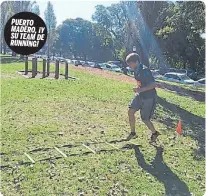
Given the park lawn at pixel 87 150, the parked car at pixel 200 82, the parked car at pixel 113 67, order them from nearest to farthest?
the park lawn at pixel 87 150 < the parked car at pixel 113 67 < the parked car at pixel 200 82

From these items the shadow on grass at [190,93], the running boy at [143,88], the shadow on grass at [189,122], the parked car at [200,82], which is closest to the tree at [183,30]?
the parked car at [200,82]

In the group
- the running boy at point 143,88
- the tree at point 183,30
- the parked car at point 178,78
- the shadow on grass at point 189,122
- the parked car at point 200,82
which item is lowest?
the shadow on grass at point 189,122

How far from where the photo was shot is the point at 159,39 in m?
8.48

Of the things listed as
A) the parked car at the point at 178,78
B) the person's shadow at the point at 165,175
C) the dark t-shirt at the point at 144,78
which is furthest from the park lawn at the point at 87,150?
the parked car at the point at 178,78

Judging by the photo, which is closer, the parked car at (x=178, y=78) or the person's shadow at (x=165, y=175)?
the person's shadow at (x=165, y=175)

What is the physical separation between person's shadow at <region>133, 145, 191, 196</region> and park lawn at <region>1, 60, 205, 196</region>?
0.04 feet

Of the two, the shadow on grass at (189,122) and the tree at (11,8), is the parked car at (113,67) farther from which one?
the tree at (11,8)

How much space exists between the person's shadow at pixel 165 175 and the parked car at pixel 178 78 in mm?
5087

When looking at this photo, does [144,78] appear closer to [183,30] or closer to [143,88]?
[143,88]

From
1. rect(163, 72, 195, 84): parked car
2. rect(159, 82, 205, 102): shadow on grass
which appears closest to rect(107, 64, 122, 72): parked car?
rect(163, 72, 195, 84): parked car

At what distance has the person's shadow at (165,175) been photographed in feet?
11.9

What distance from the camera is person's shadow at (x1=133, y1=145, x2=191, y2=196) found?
11.9 ft

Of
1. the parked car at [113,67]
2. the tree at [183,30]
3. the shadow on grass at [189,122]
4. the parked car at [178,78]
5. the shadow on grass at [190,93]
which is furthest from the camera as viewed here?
the shadow on grass at [190,93]

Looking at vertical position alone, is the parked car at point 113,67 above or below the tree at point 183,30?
below
